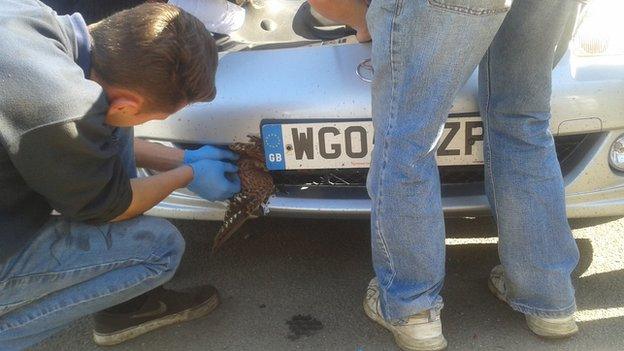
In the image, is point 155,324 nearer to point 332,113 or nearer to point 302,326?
point 302,326

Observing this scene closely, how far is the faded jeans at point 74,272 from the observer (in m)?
1.97

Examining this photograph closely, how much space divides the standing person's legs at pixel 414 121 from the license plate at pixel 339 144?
0.87 ft

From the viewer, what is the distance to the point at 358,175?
2500 mm

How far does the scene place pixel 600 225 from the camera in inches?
115

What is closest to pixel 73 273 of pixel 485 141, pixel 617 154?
pixel 485 141

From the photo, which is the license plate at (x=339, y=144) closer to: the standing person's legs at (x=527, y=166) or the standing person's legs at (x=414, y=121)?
the standing person's legs at (x=527, y=166)

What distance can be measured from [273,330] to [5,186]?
1.00 meters

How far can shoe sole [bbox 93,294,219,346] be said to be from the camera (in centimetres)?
235

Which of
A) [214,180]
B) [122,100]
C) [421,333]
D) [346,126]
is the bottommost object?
[421,333]

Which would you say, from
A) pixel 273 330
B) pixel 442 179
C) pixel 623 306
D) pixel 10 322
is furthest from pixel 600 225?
pixel 10 322

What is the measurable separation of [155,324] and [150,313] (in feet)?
0.15

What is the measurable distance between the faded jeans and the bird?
11.9 inches

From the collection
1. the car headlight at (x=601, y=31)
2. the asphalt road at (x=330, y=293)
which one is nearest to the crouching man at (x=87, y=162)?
the asphalt road at (x=330, y=293)

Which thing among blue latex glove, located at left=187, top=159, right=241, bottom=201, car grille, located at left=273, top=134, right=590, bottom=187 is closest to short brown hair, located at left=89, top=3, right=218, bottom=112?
blue latex glove, located at left=187, top=159, right=241, bottom=201
